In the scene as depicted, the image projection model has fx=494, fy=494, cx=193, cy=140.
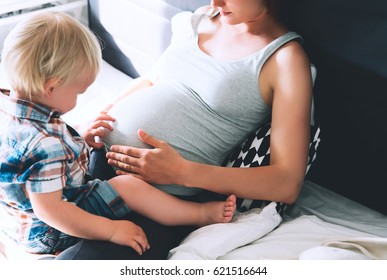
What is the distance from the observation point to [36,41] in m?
0.97

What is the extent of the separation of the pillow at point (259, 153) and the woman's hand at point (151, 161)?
171 mm

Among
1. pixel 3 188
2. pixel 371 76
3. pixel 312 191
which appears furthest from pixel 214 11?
pixel 3 188

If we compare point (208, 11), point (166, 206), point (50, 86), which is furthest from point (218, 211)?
point (208, 11)

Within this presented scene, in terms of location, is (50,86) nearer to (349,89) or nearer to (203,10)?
(203,10)

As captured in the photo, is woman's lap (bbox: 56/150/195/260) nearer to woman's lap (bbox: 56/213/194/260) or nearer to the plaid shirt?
woman's lap (bbox: 56/213/194/260)

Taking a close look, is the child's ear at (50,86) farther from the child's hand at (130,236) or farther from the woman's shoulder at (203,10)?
the woman's shoulder at (203,10)

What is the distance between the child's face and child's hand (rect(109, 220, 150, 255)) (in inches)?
11.0

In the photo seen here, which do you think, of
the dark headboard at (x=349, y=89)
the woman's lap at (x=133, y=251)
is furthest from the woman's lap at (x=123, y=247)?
→ the dark headboard at (x=349, y=89)

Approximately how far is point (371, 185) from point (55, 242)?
81 cm

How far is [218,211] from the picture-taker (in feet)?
3.89

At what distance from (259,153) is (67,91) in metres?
0.49

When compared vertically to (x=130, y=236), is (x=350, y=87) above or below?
above

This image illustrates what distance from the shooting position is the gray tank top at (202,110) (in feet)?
4.12

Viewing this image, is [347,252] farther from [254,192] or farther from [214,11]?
[214,11]
